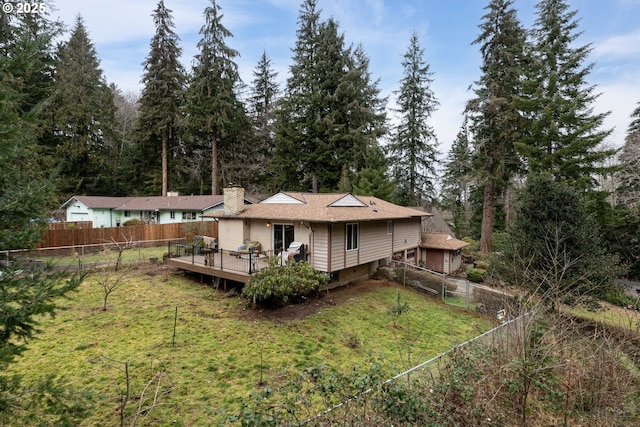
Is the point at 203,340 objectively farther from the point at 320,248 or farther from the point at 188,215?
the point at 188,215

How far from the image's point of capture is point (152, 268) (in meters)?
14.0

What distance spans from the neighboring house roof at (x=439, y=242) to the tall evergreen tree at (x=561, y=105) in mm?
6794

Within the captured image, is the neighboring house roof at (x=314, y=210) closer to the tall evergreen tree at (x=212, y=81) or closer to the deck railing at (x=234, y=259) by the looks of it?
the deck railing at (x=234, y=259)

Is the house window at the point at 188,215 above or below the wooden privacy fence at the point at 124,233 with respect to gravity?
above

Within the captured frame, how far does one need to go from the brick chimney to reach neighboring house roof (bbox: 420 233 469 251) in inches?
466

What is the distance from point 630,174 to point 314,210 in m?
20.3

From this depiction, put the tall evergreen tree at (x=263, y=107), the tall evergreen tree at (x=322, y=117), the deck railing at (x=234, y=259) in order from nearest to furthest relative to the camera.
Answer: the deck railing at (x=234, y=259)
the tall evergreen tree at (x=322, y=117)
the tall evergreen tree at (x=263, y=107)

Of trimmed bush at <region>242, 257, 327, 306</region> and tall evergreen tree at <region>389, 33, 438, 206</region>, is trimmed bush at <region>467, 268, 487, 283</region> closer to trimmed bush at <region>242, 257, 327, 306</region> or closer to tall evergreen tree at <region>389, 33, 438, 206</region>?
trimmed bush at <region>242, 257, 327, 306</region>

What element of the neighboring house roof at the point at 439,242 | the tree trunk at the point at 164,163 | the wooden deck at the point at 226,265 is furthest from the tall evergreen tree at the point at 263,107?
the wooden deck at the point at 226,265

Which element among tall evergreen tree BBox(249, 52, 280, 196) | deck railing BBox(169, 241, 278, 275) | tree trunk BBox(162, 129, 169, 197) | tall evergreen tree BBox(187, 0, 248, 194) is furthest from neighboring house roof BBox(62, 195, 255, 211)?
deck railing BBox(169, 241, 278, 275)

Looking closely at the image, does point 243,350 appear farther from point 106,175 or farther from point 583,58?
point 106,175

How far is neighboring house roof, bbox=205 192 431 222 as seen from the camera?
12.2m

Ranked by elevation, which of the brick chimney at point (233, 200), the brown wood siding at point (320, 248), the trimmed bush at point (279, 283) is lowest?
the trimmed bush at point (279, 283)

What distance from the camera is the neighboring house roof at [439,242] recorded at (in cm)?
1880
